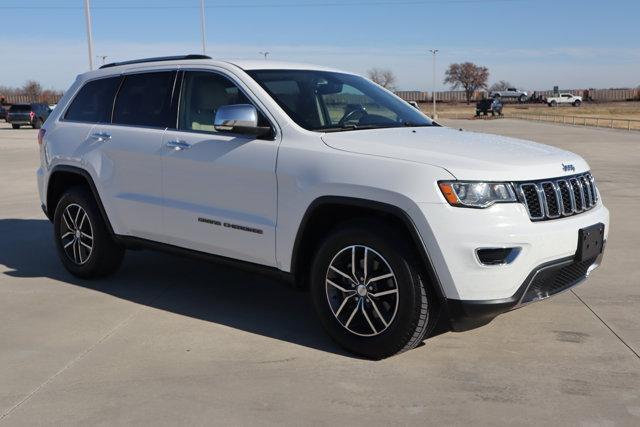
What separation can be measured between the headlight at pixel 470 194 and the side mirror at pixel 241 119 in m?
1.35

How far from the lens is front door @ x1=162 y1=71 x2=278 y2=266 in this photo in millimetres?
4594

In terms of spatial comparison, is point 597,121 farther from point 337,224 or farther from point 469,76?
point 469,76

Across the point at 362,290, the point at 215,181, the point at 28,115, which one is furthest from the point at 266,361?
the point at 28,115

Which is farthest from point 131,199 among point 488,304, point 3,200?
Result: point 3,200

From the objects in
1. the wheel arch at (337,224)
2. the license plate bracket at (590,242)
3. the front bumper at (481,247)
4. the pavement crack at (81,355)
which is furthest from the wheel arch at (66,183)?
the license plate bracket at (590,242)

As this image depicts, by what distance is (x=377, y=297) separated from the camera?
13.7 feet

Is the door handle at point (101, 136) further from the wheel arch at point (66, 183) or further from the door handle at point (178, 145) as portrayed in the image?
the door handle at point (178, 145)

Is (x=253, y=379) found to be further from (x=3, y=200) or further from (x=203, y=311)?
(x=3, y=200)

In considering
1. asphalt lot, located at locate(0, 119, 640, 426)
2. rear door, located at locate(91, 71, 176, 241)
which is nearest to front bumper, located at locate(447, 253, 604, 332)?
asphalt lot, located at locate(0, 119, 640, 426)

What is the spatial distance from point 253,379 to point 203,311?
1.44 metres

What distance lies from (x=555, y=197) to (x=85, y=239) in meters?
3.99

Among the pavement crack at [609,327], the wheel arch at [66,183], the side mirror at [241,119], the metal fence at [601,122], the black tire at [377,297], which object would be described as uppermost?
the side mirror at [241,119]

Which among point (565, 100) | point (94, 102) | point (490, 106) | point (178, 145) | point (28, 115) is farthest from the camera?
point (565, 100)

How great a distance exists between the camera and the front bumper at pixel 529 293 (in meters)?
3.84
